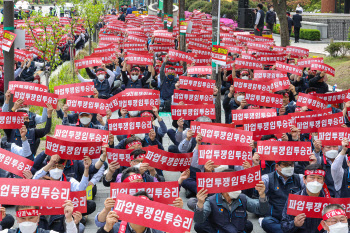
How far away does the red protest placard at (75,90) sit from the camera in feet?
36.9

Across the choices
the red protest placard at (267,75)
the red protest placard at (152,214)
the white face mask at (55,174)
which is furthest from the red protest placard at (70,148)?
the red protest placard at (267,75)

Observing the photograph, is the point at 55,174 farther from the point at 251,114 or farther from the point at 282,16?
the point at 282,16

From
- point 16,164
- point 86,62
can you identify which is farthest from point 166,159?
point 86,62

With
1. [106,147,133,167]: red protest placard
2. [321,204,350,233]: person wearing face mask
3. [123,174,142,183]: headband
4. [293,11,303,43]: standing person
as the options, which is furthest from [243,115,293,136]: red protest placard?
[293,11,303,43]: standing person

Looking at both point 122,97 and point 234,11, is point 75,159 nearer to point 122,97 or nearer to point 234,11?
point 122,97

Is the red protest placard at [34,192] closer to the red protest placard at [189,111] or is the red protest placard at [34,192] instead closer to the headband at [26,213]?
the headband at [26,213]

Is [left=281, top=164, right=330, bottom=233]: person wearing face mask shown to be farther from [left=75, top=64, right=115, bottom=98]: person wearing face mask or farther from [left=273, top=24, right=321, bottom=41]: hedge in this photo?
[left=273, top=24, right=321, bottom=41]: hedge

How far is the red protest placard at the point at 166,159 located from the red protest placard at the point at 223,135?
1.36 ft

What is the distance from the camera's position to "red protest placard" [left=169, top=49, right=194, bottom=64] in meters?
15.3

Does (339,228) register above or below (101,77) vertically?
below

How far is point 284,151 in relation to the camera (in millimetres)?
8172

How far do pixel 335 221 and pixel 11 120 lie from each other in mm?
5555

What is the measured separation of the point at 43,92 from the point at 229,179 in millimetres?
4824

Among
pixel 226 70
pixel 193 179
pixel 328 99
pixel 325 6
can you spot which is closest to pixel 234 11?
pixel 325 6
